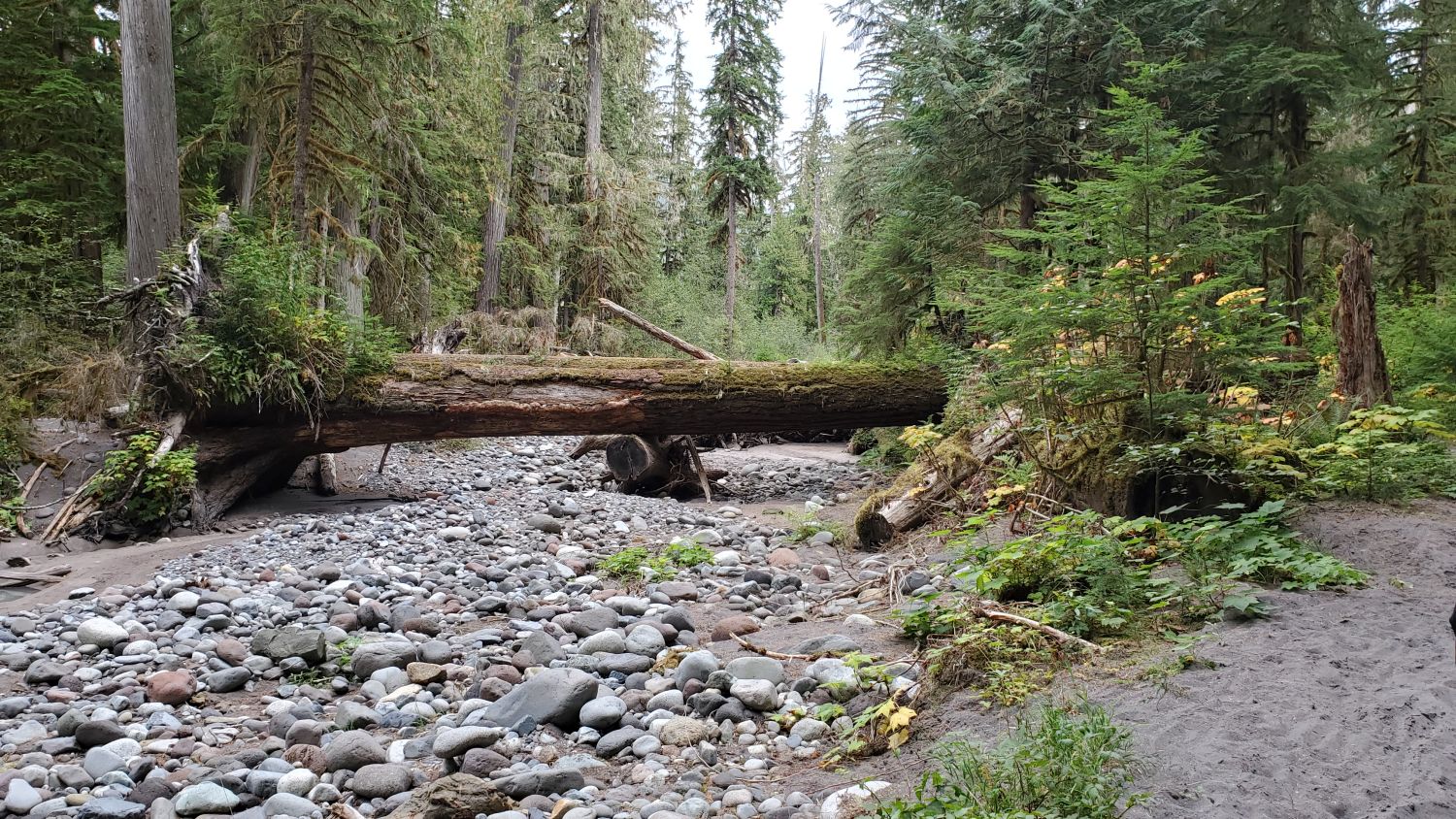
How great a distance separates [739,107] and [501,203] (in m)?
10.3

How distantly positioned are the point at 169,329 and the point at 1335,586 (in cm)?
866

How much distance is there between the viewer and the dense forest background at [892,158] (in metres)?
8.40

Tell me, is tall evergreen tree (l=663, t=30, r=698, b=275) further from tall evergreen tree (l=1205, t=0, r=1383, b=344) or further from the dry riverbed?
the dry riverbed

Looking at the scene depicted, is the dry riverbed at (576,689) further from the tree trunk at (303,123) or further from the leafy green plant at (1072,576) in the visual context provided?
the tree trunk at (303,123)

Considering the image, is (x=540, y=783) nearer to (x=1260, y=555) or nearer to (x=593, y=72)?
(x=1260, y=555)

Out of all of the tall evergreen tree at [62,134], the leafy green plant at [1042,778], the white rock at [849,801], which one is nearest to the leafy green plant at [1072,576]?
the leafy green plant at [1042,778]

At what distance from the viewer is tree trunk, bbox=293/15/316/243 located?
9805 millimetres

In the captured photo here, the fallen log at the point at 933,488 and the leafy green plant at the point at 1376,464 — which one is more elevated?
the leafy green plant at the point at 1376,464

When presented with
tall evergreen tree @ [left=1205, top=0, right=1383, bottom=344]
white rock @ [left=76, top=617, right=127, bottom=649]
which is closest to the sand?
white rock @ [left=76, top=617, right=127, bottom=649]

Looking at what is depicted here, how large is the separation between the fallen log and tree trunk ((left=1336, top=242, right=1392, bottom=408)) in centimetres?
303

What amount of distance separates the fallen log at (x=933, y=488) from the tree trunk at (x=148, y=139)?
339 inches

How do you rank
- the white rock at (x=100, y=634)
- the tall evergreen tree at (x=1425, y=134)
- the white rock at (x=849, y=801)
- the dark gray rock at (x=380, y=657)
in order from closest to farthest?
the white rock at (x=849, y=801)
the dark gray rock at (x=380, y=657)
the white rock at (x=100, y=634)
the tall evergreen tree at (x=1425, y=134)

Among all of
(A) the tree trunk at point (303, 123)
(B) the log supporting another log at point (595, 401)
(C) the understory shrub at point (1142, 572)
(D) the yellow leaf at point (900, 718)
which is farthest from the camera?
(A) the tree trunk at point (303, 123)

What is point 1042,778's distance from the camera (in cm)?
221
